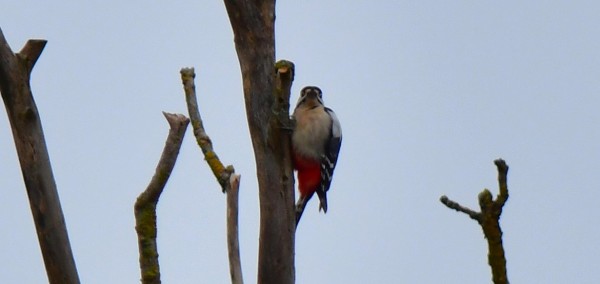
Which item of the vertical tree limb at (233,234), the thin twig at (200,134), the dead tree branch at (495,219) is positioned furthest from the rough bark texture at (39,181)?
the dead tree branch at (495,219)

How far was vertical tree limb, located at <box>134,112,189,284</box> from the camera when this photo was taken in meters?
5.54

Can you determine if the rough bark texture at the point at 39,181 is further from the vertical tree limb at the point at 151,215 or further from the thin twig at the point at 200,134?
the thin twig at the point at 200,134

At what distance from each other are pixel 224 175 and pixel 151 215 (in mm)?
594

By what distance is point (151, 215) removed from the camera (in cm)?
566

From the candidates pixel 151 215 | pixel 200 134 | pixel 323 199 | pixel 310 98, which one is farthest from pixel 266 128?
pixel 310 98

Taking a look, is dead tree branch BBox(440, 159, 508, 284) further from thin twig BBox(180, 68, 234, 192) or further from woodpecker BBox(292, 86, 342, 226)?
woodpecker BBox(292, 86, 342, 226)

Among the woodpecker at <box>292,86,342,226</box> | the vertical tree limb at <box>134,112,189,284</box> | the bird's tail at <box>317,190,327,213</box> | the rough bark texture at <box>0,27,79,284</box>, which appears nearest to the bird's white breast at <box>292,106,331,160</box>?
the woodpecker at <box>292,86,342,226</box>

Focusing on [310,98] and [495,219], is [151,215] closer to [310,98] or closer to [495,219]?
[495,219]

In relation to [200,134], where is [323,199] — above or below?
above

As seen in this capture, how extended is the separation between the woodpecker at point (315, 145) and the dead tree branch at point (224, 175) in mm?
1754

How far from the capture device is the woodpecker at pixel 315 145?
8305mm

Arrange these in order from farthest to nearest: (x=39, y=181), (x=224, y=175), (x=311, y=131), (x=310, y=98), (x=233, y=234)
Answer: (x=310, y=98) → (x=311, y=131) → (x=224, y=175) → (x=233, y=234) → (x=39, y=181)

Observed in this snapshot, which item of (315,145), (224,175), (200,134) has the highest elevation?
(315,145)

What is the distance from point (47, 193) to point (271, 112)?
53.4 inches
